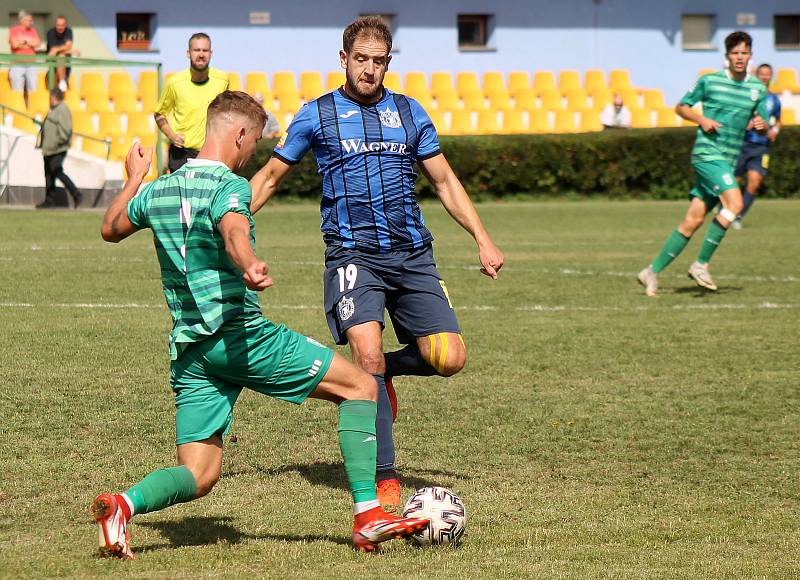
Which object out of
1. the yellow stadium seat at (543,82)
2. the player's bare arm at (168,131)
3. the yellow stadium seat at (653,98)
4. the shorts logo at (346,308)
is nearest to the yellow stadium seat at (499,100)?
the yellow stadium seat at (543,82)

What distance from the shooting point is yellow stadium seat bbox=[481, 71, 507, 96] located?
104ft

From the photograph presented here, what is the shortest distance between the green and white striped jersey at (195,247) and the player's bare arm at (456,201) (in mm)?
1535

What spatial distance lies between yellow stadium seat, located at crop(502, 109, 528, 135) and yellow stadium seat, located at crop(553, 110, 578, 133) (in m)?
0.76

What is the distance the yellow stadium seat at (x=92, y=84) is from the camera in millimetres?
25125

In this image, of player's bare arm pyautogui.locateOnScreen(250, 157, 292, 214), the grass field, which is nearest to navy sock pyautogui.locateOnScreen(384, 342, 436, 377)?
the grass field

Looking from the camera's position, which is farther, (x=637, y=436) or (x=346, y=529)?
(x=637, y=436)

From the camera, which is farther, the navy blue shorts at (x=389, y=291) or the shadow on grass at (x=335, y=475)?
the shadow on grass at (x=335, y=475)

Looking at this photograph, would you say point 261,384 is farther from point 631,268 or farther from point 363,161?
point 631,268

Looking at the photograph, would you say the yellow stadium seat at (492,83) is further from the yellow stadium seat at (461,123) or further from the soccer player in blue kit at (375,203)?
the soccer player in blue kit at (375,203)

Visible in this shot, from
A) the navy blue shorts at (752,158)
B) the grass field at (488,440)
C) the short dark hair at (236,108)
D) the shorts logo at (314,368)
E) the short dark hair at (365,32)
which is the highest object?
the short dark hair at (365,32)

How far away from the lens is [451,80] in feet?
104

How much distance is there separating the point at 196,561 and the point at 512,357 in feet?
15.4

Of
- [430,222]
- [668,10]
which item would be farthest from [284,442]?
[668,10]

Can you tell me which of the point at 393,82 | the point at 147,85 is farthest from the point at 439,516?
the point at 393,82
